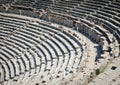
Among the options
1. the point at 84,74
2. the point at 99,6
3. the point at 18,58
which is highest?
the point at 99,6

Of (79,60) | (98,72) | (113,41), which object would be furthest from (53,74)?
(113,41)

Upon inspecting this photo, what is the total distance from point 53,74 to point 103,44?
6267 mm

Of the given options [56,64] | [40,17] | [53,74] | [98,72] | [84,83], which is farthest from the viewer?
[40,17]

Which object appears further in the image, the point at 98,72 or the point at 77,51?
the point at 77,51

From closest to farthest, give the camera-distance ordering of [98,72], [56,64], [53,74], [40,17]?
[98,72]
[53,74]
[56,64]
[40,17]

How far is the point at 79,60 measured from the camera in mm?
29984

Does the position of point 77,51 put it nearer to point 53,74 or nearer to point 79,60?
point 79,60

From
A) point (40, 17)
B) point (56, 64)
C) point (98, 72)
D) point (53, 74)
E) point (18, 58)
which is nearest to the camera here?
point (98, 72)

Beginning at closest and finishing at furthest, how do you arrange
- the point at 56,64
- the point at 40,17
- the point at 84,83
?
the point at 84,83
the point at 56,64
the point at 40,17

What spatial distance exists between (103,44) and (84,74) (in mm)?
7611

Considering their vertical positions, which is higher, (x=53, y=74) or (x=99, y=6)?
(x=99, y=6)

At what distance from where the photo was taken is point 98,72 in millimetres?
25047

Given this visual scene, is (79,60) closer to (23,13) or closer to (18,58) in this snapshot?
(18,58)

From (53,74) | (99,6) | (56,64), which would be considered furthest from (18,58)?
(99,6)
